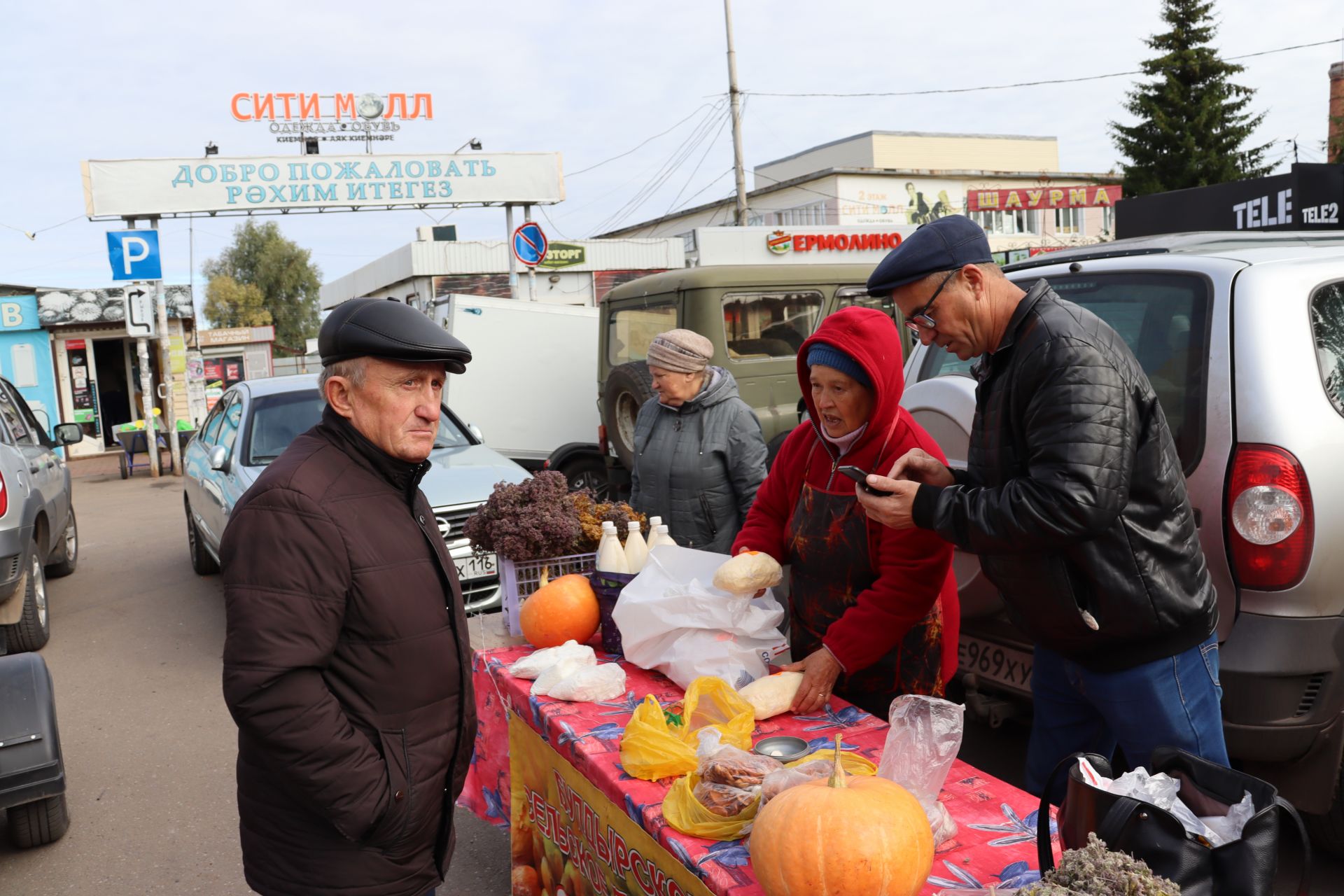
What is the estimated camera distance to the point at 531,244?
16297 mm

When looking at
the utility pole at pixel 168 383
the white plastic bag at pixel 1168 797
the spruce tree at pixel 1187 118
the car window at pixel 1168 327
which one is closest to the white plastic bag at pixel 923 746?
the white plastic bag at pixel 1168 797

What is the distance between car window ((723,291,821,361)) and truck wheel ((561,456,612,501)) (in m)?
2.14

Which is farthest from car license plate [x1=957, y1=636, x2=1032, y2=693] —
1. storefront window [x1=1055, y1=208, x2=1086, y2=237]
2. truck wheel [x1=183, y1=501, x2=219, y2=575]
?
A: storefront window [x1=1055, y1=208, x2=1086, y2=237]

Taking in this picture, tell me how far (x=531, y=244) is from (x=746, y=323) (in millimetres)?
8126

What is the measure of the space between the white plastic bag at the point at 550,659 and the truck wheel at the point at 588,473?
7.15 metres

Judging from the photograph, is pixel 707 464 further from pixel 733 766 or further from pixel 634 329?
pixel 634 329

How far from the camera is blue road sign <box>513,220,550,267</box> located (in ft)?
53.1

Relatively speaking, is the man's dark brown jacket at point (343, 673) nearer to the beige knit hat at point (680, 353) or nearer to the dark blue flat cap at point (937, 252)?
the dark blue flat cap at point (937, 252)

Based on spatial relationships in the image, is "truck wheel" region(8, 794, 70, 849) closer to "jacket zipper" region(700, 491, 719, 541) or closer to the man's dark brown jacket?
the man's dark brown jacket

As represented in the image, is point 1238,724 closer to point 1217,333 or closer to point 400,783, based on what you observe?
point 1217,333

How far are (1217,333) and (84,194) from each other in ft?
64.7

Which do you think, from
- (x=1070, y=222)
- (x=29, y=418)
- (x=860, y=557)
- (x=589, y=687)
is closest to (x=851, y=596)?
(x=860, y=557)

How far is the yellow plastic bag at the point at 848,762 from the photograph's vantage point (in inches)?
77.4

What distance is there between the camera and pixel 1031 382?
2156mm
